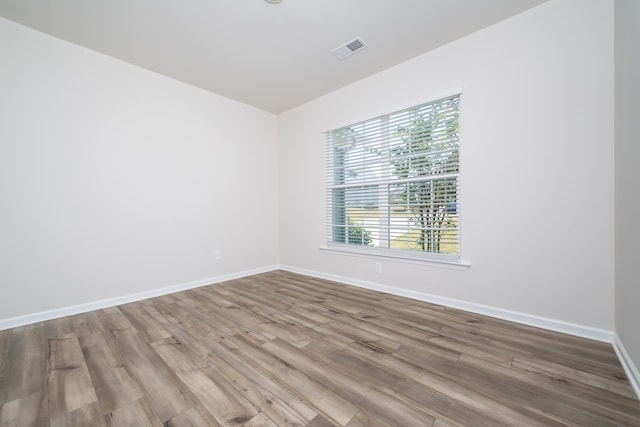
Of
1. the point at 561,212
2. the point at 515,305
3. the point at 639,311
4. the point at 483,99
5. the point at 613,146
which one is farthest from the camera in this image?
the point at 483,99

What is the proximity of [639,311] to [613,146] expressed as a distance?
3.88 feet

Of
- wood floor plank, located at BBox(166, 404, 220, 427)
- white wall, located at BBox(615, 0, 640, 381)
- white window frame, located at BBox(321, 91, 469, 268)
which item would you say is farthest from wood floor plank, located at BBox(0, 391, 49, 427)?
white wall, located at BBox(615, 0, 640, 381)

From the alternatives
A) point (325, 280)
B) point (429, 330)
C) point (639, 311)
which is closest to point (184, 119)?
point (325, 280)

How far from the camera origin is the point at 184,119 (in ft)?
10.9

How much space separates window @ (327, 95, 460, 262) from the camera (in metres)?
2.61

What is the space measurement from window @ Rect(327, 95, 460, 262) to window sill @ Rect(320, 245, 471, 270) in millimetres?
18

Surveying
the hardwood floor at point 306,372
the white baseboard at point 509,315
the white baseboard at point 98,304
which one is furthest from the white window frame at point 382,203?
the white baseboard at point 98,304

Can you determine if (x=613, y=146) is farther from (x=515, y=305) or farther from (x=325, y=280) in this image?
(x=325, y=280)

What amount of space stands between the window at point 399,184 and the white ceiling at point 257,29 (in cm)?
67

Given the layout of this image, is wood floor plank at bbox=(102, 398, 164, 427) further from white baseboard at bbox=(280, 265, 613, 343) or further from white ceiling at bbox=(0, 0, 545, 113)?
white ceiling at bbox=(0, 0, 545, 113)

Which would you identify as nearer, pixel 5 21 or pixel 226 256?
pixel 5 21

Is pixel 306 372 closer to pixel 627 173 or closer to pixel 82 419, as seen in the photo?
pixel 82 419

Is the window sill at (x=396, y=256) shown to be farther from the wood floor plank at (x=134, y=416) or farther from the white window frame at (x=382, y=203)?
the wood floor plank at (x=134, y=416)

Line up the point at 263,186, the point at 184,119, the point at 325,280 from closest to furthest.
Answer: the point at 184,119 < the point at 325,280 < the point at 263,186
